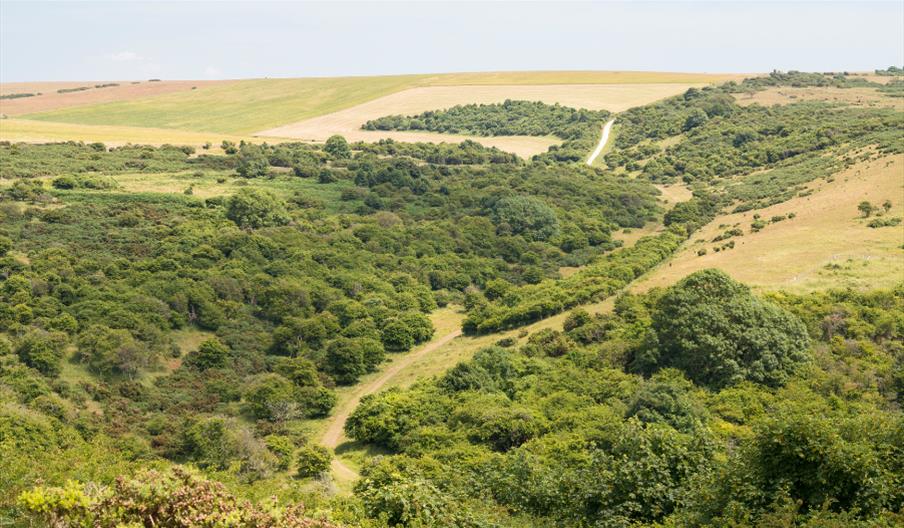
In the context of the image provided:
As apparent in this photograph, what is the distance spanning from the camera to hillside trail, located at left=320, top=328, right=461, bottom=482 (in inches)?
1620

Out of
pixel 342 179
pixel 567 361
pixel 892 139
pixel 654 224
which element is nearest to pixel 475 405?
pixel 567 361

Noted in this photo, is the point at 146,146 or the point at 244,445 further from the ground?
the point at 146,146

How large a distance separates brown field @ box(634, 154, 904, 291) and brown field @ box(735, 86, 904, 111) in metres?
60.8

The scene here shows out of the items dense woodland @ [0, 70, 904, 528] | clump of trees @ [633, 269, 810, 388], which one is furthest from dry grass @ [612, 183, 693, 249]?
clump of trees @ [633, 269, 810, 388]

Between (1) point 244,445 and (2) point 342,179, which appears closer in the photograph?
(1) point 244,445

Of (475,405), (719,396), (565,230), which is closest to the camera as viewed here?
(719,396)

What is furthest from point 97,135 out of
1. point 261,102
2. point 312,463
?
point 312,463

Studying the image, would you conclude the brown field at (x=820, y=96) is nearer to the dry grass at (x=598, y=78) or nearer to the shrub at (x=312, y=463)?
the dry grass at (x=598, y=78)

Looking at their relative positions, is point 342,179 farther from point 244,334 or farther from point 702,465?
point 702,465

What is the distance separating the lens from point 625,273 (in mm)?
67312

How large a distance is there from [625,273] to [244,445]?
38.2 metres

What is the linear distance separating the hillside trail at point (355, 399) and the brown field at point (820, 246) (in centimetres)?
1679

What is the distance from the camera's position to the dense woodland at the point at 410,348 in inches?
899

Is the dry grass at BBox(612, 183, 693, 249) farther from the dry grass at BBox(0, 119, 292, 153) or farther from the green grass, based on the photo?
the green grass
